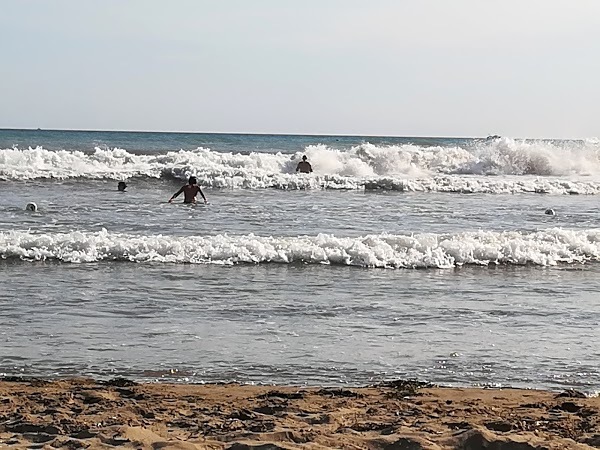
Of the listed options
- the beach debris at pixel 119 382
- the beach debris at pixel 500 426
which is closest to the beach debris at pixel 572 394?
the beach debris at pixel 500 426

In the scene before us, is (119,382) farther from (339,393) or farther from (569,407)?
(569,407)

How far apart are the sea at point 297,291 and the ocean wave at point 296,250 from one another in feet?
0.10

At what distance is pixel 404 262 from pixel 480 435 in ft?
25.7

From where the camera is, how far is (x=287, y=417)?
5281 mm

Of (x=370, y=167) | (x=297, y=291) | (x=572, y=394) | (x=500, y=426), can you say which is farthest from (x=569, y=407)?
(x=370, y=167)

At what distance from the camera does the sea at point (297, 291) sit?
707 centimetres

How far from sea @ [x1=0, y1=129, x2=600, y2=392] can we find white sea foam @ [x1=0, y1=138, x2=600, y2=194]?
515 centimetres

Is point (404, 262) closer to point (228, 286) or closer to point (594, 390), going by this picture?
point (228, 286)

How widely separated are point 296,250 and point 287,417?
7.53m

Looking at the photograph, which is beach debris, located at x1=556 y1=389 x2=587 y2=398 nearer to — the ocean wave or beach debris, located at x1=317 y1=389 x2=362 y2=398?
beach debris, located at x1=317 y1=389 x2=362 y2=398

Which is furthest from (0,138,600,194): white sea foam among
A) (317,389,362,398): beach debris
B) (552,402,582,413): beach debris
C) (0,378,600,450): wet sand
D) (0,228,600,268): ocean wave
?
(552,402,582,413): beach debris

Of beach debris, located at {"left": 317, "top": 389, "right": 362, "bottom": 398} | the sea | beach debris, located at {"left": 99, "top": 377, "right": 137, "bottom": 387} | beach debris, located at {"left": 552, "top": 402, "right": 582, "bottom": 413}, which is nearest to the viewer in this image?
beach debris, located at {"left": 552, "top": 402, "right": 582, "bottom": 413}

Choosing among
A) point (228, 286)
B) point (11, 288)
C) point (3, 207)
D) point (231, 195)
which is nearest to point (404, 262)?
point (228, 286)

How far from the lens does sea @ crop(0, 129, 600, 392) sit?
707cm
